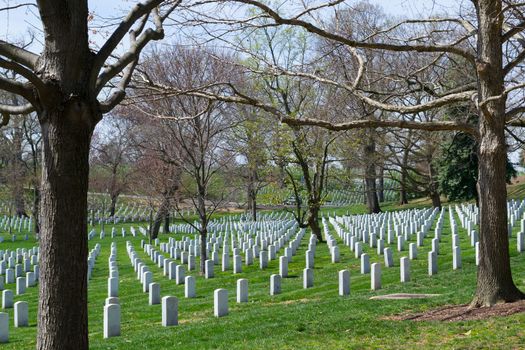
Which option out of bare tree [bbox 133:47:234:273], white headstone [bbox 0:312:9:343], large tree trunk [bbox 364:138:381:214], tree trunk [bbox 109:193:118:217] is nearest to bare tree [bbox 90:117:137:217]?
tree trunk [bbox 109:193:118:217]

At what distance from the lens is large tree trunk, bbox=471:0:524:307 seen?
30.8ft

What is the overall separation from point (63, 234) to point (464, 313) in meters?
5.70

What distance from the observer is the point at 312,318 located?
9828mm

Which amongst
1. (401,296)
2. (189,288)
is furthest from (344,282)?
(189,288)

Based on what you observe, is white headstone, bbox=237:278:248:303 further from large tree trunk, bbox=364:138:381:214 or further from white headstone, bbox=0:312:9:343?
large tree trunk, bbox=364:138:381:214

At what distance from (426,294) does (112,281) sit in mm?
8606

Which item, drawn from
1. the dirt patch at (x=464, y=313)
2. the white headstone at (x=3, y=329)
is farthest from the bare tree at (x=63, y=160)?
the white headstone at (x=3, y=329)

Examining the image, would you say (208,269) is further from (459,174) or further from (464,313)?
(459,174)

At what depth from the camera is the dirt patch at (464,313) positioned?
8.67 meters

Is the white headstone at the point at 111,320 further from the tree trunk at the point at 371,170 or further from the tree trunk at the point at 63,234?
the tree trunk at the point at 371,170

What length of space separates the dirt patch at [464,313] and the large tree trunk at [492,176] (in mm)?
235

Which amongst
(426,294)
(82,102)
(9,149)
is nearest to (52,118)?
(82,102)

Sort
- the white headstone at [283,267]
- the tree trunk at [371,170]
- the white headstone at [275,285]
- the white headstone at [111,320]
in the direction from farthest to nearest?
the tree trunk at [371,170] < the white headstone at [283,267] < the white headstone at [275,285] < the white headstone at [111,320]

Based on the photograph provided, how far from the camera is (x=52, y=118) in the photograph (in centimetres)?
559
